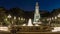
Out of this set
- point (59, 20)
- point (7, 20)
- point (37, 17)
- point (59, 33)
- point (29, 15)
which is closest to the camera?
point (59, 33)

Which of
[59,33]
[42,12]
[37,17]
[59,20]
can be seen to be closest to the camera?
[59,33]

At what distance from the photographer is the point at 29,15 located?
71688mm

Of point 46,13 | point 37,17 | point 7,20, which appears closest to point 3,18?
point 7,20

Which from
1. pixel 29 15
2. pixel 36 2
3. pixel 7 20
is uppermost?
pixel 36 2

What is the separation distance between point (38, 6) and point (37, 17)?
18.6ft

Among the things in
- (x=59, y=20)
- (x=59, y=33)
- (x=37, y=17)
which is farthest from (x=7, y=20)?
(x=59, y=33)

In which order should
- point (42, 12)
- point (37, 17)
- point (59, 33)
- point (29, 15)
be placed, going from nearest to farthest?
point (59, 33) → point (37, 17) → point (29, 15) → point (42, 12)

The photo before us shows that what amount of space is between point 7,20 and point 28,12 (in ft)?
115

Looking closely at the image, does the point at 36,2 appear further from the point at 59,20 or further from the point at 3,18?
the point at 3,18

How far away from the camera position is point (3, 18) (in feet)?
135

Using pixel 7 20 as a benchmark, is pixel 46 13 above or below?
above

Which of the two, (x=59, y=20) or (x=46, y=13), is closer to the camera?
(x=59, y=20)

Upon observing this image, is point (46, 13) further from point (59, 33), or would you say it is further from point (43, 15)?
point (59, 33)

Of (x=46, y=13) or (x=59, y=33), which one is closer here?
(x=59, y=33)
